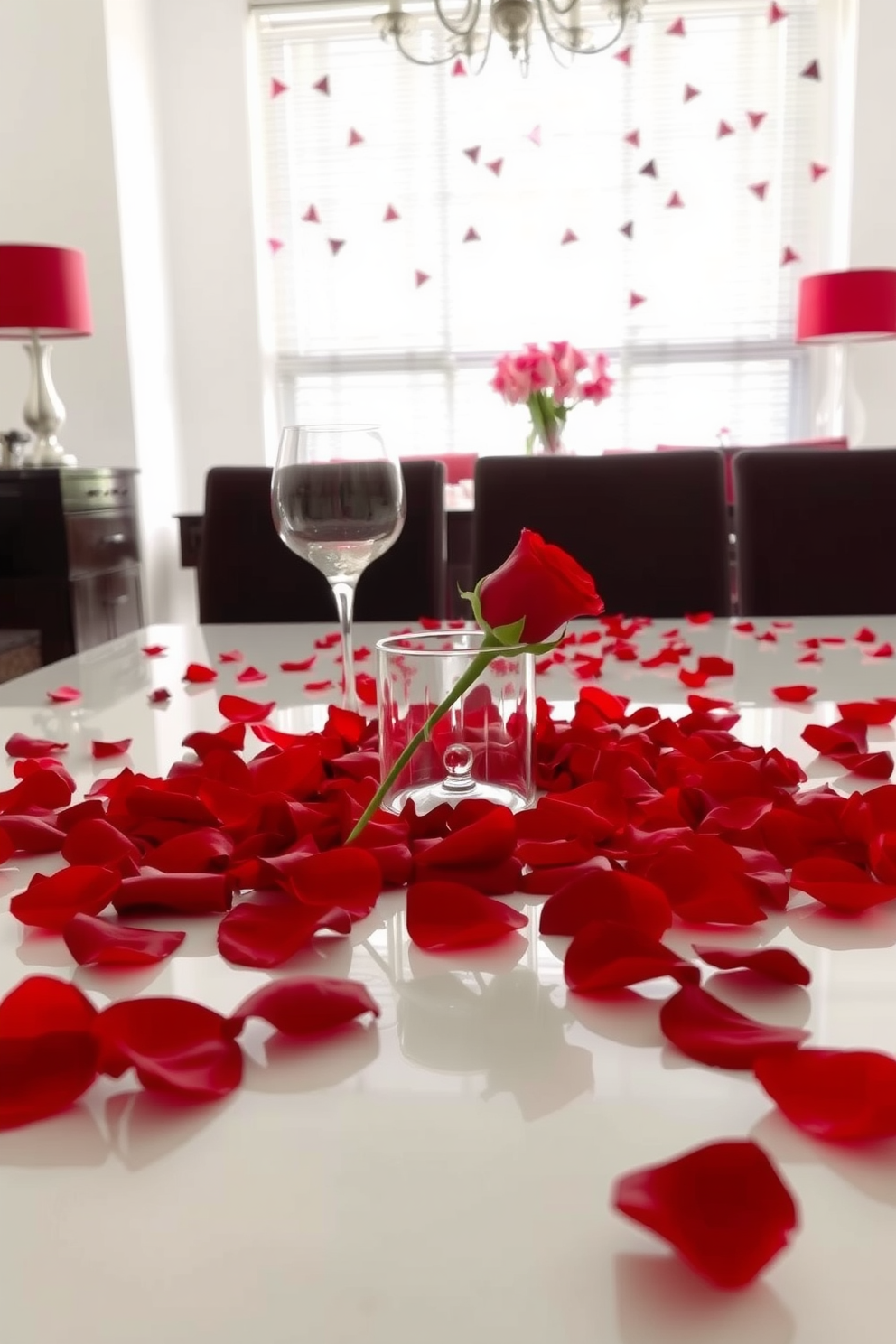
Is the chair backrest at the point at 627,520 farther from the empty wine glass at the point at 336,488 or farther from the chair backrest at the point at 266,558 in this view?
the empty wine glass at the point at 336,488

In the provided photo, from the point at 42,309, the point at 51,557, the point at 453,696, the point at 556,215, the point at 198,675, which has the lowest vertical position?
the point at 51,557

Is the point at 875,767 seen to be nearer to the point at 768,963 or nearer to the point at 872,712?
the point at 872,712

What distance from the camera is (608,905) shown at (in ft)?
1.29

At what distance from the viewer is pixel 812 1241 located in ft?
0.76

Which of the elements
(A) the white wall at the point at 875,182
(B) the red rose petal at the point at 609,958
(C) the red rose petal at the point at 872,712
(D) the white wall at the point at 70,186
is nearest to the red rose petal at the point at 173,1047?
(B) the red rose petal at the point at 609,958

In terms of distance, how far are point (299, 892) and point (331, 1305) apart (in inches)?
8.0

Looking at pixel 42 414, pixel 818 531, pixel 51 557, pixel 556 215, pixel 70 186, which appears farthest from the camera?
pixel 556 215

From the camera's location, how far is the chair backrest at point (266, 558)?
174cm

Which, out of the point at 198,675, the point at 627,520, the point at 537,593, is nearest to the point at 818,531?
the point at 627,520

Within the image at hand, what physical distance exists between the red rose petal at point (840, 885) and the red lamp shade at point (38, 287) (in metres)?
3.25

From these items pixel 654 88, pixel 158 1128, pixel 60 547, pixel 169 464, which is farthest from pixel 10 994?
pixel 654 88

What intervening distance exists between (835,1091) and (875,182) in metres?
4.89

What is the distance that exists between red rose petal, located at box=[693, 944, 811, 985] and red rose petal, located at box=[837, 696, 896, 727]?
1.31 ft

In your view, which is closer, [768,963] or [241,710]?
[768,963]
